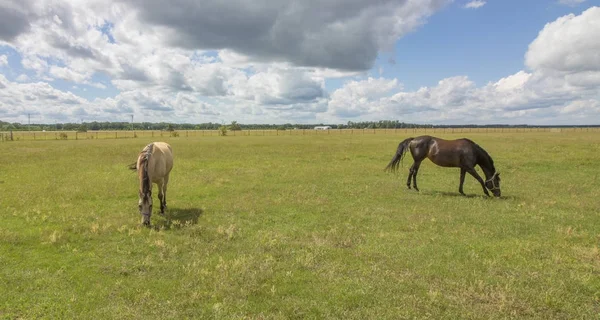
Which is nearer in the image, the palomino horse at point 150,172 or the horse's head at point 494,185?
the palomino horse at point 150,172

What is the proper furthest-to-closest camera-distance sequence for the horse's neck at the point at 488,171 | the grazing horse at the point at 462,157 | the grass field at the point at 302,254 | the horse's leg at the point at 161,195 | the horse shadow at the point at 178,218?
1. the horse's neck at the point at 488,171
2. the grazing horse at the point at 462,157
3. the horse's leg at the point at 161,195
4. the horse shadow at the point at 178,218
5. the grass field at the point at 302,254

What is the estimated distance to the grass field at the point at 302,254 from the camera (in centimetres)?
538

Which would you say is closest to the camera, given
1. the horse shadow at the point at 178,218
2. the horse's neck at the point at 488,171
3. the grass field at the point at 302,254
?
the grass field at the point at 302,254

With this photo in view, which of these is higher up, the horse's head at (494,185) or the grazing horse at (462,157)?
the grazing horse at (462,157)

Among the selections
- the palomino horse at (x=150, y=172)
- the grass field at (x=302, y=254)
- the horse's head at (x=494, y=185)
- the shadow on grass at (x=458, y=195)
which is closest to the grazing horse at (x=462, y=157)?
the horse's head at (x=494, y=185)

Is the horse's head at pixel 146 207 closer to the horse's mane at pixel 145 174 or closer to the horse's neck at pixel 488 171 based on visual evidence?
the horse's mane at pixel 145 174

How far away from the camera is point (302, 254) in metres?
7.43

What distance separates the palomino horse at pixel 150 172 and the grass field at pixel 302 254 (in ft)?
1.75

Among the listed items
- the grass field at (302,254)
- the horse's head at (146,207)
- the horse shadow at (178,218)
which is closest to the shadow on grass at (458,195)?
the grass field at (302,254)

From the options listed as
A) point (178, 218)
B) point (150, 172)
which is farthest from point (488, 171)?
point (150, 172)

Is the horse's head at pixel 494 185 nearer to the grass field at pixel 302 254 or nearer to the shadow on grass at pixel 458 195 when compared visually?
the shadow on grass at pixel 458 195

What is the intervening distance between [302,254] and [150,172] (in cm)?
562

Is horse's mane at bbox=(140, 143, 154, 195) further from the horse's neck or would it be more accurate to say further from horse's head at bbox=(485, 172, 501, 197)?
the horse's neck

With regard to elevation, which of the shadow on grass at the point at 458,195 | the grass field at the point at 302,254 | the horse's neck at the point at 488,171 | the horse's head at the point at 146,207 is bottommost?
the grass field at the point at 302,254
